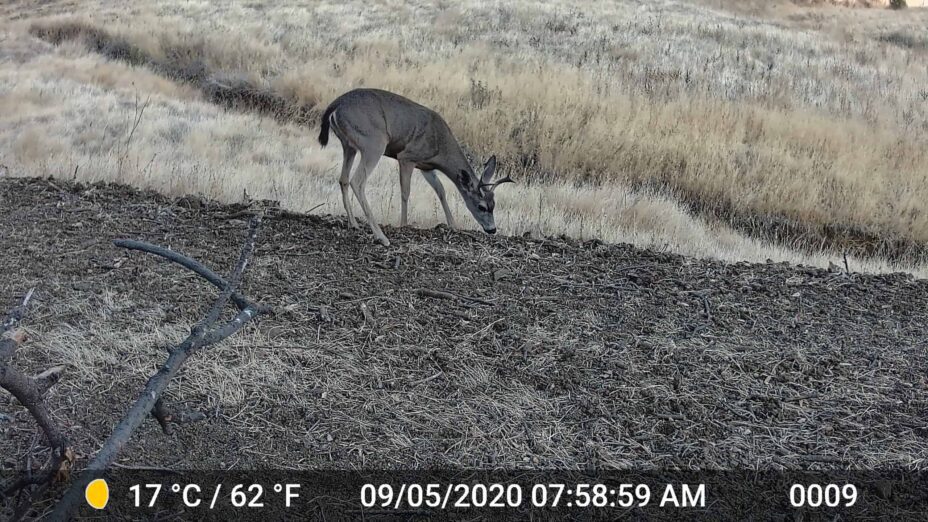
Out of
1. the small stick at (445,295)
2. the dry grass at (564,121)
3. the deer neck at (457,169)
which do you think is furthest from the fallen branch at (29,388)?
the dry grass at (564,121)

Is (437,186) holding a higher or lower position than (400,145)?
lower

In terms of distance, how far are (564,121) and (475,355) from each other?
952cm

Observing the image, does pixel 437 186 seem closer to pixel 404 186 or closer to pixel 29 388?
pixel 404 186

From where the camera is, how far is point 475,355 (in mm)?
4609

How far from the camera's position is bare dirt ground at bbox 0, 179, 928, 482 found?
12.5 ft

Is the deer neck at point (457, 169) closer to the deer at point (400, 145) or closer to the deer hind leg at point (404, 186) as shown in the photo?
the deer at point (400, 145)

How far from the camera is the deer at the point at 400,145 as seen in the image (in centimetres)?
751

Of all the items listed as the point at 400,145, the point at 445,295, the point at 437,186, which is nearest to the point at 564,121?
the point at 437,186

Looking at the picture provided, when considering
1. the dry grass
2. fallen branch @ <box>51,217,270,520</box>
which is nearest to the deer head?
the dry grass

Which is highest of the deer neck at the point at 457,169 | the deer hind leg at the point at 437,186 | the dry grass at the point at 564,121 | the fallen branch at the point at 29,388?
the fallen branch at the point at 29,388

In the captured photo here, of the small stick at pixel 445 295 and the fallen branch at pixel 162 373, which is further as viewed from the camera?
the small stick at pixel 445 295

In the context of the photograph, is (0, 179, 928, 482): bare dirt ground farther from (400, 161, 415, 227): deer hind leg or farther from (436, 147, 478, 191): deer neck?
(436, 147, 478, 191): deer neck

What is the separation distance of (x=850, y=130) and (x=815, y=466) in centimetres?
1179

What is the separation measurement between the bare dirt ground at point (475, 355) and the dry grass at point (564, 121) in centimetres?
209
